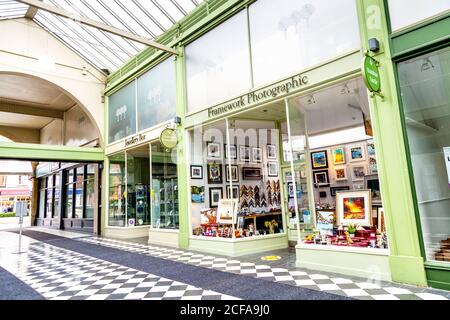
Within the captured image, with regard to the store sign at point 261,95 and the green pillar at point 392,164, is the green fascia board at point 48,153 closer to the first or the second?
the store sign at point 261,95

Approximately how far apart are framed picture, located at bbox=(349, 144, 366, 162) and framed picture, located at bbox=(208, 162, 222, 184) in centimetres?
356

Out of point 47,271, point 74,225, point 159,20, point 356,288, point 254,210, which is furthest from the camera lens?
point 74,225

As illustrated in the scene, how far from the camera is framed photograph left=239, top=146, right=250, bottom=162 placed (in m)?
8.29

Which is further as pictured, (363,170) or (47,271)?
(363,170)

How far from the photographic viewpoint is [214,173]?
796cm

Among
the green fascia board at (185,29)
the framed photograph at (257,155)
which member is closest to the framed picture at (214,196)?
the framed photograph at (257,155)

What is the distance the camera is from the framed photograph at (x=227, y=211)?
6.75m

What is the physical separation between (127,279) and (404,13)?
5.69m

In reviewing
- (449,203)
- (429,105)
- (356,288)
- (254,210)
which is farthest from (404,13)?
(254,210)

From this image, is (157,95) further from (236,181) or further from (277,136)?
(277,136)

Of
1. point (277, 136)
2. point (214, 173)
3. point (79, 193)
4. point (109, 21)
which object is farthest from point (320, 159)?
point (79, 193)

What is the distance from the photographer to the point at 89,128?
12547 mm

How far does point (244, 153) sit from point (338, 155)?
2.58 meters
